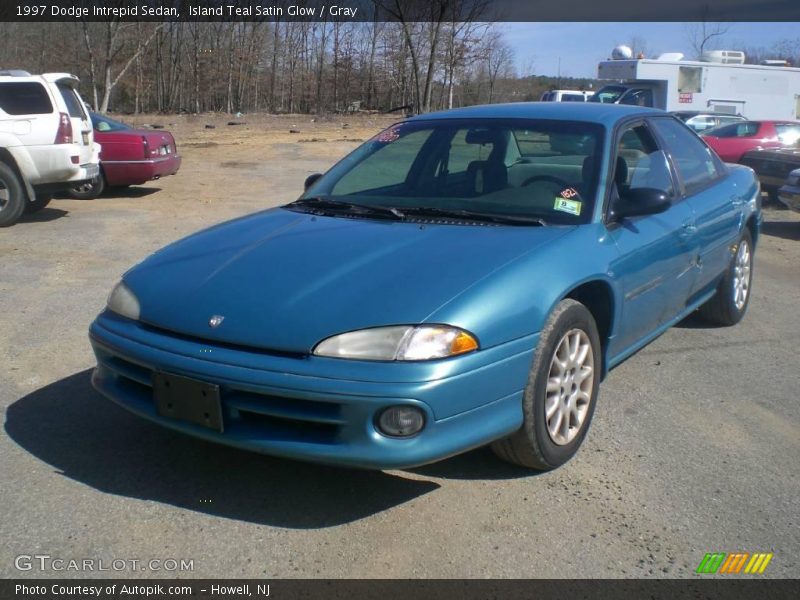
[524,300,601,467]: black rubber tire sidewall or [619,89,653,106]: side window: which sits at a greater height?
[619,89,653,106]: side window

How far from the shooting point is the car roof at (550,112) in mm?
4590

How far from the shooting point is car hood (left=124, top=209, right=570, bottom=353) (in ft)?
10.4

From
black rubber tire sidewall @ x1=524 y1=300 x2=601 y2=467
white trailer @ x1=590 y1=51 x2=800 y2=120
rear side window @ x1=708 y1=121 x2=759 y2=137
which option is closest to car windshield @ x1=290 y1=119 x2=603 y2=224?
black rubber tire sidewall @ x1=524 y1=300 x2=601 y2=467

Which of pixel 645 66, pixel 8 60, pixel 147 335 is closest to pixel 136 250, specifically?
pixel 147 335

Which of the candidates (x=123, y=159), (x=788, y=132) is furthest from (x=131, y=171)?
(x=788, y=132)

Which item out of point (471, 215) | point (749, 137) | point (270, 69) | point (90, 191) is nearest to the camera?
point (471, 215)

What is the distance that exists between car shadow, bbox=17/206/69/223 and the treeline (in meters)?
26.1

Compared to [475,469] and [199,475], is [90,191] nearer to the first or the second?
[199,475]

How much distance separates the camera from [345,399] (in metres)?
2.98

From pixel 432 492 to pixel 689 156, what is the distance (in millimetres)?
3101

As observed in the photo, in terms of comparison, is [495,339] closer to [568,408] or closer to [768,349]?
[568,408]

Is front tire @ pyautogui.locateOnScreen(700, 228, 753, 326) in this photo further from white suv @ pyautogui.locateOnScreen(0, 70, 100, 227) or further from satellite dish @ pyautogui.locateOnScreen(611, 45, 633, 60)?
satellite dish @ pyautogui.locateOnScreen(611, 45, 633, 60)

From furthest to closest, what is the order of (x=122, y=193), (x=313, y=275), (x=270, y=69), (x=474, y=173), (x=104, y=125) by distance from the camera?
(x=270, y=69) → (x=122, y=193) → (x=104, y=125) → (x=474, y=173) → (x=313, y=275)

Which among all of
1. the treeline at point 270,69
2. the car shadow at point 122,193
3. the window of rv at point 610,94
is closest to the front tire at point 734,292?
the car shadow at point 122,193
